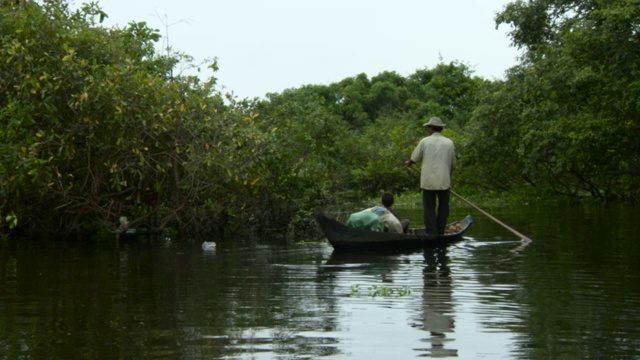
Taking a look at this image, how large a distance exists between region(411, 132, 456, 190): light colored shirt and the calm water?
1081 millimetres

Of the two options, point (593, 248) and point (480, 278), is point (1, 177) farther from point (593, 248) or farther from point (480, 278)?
point (593, 248)

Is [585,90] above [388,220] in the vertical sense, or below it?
above

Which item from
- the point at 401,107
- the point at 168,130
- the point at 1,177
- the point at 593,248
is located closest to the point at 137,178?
the point at 168,130

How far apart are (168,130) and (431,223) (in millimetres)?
4293

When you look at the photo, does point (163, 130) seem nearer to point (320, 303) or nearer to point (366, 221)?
point (366, 221)

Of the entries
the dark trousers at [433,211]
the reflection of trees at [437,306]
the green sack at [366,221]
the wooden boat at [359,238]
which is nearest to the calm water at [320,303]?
the reflection of trees at [437,306]

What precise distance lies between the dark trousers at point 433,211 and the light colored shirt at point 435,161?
0.17 metres

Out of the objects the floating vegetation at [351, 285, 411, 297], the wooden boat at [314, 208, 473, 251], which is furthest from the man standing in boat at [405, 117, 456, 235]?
the floating vegetation at [351, 285, 411, 297]

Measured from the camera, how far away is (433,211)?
14.1m

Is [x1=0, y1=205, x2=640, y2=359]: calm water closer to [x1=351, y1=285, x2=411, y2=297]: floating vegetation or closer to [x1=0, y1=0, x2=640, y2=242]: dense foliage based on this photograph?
[x1=351, y1=285, x2=411, y2=297]: floating vegetation

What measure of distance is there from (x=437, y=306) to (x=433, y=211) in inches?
255

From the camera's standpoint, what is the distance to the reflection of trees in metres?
6.01

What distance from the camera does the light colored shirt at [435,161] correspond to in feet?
46.1

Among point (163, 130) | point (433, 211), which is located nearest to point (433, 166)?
point (433, 211)
